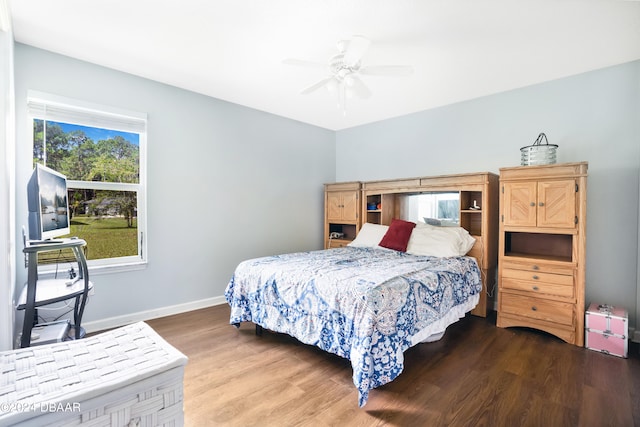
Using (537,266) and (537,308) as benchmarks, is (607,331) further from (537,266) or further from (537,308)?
(537,266)

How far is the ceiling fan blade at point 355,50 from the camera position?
220 centimetres

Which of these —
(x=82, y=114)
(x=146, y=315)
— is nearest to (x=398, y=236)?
(x=146, y=315)

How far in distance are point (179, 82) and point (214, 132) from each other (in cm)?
66

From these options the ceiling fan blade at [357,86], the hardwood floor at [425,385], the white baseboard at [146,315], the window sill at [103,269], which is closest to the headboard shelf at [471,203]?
the hardwood floor at [425,385]

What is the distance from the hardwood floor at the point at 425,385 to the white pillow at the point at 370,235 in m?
1.48

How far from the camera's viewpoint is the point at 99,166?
10.0ft

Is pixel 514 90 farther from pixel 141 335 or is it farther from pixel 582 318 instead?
pixel 141 335

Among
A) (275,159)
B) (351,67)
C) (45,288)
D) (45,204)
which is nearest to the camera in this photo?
(45,204)

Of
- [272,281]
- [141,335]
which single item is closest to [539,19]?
[272,281]

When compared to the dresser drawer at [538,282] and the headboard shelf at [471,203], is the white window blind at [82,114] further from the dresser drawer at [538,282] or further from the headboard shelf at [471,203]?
the dresser drawer at [538,282]

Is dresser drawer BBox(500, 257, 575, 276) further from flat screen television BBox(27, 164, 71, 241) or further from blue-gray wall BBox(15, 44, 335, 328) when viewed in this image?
flat screen television BBox(27, 164, 71, 241)

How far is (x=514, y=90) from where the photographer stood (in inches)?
138

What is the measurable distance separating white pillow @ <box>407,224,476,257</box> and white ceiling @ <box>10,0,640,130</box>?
5.43ft

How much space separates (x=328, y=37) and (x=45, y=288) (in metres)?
2.90
